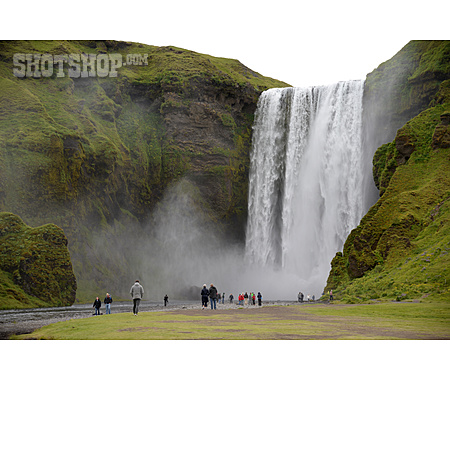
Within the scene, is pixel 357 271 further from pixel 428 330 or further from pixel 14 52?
pixel 14 52

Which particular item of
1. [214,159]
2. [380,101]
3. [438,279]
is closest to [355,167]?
[380,101]

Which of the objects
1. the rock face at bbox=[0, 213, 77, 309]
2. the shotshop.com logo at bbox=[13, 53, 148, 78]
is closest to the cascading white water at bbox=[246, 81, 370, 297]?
the shotshop.com logo at bbox=[13, 53, 148, 78]

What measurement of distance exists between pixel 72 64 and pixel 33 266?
27.7 metres

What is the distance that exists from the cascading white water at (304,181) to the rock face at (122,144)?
4.10 metres

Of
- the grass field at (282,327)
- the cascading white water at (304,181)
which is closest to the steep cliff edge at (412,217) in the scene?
the grass field at (282,327)

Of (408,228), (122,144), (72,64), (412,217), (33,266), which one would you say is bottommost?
(33,266)

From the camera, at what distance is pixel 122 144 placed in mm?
68438

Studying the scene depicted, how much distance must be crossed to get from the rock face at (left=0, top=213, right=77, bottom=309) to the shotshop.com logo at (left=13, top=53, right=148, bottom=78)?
56.2 feet

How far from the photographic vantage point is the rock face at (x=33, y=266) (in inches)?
1682

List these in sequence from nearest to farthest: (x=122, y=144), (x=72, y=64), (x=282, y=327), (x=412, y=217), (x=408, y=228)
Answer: (x=282, y=327)
(x=408, y=228)
(x=412, y=217)
(x=72, y=64)
(x=122, y=144)

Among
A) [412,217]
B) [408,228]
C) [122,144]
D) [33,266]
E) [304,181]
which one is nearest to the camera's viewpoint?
[408,228]

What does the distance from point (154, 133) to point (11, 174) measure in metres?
24.1

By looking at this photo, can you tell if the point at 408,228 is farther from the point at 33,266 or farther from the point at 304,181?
the point at 33,266

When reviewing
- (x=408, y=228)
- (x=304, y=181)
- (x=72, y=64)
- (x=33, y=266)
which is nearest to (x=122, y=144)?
(x=72, y=64)
